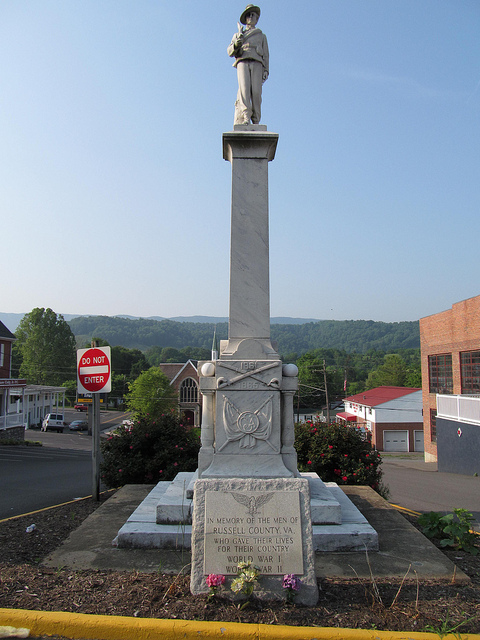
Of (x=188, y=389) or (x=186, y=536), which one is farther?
(x=188, y=389)

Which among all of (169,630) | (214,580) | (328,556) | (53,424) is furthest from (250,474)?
(53,424)

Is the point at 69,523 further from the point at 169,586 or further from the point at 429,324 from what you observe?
the point at 429,324

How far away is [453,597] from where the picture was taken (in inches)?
150

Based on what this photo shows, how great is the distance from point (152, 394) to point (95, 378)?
46446 mm

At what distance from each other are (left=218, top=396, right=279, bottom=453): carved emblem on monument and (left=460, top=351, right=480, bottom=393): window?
71.2 feet

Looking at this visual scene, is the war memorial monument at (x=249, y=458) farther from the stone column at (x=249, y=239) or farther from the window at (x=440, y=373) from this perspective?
the window at (x=440, y=373)

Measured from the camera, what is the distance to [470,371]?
24.5 metres

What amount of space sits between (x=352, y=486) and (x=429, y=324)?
23955mm

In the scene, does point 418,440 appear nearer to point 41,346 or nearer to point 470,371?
point 470,371

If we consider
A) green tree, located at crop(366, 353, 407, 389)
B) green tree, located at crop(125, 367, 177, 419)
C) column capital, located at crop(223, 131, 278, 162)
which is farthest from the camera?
green tree, located at crop(366, 353, 407, 389)

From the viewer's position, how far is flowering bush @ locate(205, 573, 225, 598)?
355cm

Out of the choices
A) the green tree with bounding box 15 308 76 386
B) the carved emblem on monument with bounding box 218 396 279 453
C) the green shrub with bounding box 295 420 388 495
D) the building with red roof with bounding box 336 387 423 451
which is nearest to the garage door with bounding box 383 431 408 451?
the building with red roof with bounding box 336 387 423 451

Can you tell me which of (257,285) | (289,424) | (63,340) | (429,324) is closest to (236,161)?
(257,285)

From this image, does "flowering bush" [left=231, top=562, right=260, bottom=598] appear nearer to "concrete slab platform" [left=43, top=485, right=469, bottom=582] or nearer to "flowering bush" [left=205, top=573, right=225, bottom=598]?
"flowering bush" [left=205, top=573, right=225, bottom=598]
